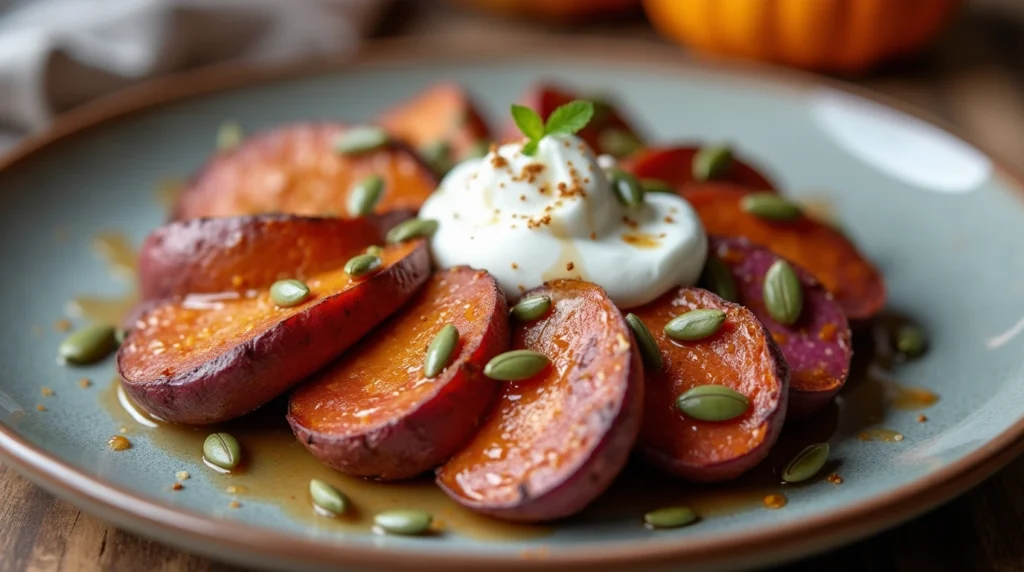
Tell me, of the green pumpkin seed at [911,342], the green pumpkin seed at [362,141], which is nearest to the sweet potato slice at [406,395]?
the green pumpkin seed at [362,141]

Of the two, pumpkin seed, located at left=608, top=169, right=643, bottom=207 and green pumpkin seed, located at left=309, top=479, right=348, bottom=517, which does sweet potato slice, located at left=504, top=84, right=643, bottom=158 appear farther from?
green pumpkin seed, located at left=309, top=479, right=348, bottom=517

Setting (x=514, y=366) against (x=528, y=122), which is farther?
(x=528, y=122)

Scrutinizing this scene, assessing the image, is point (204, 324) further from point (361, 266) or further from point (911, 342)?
point (911, 342)

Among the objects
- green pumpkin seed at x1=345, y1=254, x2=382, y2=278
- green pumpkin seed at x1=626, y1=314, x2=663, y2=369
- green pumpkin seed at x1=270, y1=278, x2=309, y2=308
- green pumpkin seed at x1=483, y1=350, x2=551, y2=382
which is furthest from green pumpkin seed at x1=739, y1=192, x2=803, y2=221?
green pumpkin seed at x1=270, y1=278, x2=309, y2=308

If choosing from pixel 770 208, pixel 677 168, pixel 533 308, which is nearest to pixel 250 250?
pixel 533 308

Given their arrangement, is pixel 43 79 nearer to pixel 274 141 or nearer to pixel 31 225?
pixel 31 225

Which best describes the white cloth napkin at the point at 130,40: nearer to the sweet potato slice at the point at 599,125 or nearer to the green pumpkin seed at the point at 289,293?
the sweet potato slice at the point at 599,125
